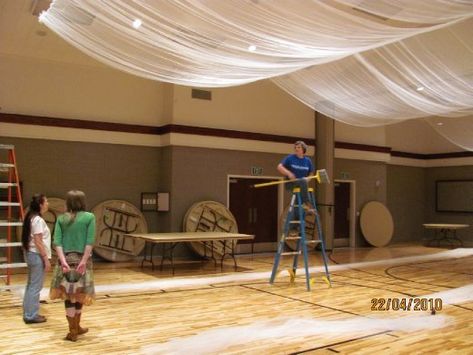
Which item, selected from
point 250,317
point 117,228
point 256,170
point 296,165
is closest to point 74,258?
point 250,317

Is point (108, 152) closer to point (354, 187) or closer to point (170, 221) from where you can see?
point (170, 221)

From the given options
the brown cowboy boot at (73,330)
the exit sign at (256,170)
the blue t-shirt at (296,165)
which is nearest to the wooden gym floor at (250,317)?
the brown cowboy boot at (73,330)

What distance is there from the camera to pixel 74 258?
14.0 feet

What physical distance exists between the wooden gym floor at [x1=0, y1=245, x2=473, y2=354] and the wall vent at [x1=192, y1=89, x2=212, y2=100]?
390 centimetres

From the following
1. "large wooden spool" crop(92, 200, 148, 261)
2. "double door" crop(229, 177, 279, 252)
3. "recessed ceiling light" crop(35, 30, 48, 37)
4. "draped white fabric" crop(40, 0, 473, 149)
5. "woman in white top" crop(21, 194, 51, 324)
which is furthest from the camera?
"double door" crop(229, 177, 279, 252)

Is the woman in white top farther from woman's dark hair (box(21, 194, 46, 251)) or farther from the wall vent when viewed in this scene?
the wall vent

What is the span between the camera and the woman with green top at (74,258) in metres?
4.22

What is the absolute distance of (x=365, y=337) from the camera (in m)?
4.48

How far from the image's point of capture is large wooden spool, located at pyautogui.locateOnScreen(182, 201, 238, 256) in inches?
398

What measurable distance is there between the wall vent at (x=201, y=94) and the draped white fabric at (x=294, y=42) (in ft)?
12.5

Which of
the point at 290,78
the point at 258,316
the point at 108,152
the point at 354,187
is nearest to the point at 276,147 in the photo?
the point at 354,187

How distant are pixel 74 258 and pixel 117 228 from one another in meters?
5.65

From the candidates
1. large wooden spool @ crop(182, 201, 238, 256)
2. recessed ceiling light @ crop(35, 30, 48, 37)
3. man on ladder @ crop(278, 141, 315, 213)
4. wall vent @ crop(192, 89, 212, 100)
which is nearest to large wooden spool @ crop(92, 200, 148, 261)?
large wooden spool @ crop(182, 201, 238, 256)

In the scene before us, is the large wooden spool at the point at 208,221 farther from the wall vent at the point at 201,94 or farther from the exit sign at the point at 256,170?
the wall vent at the point at 201,94
